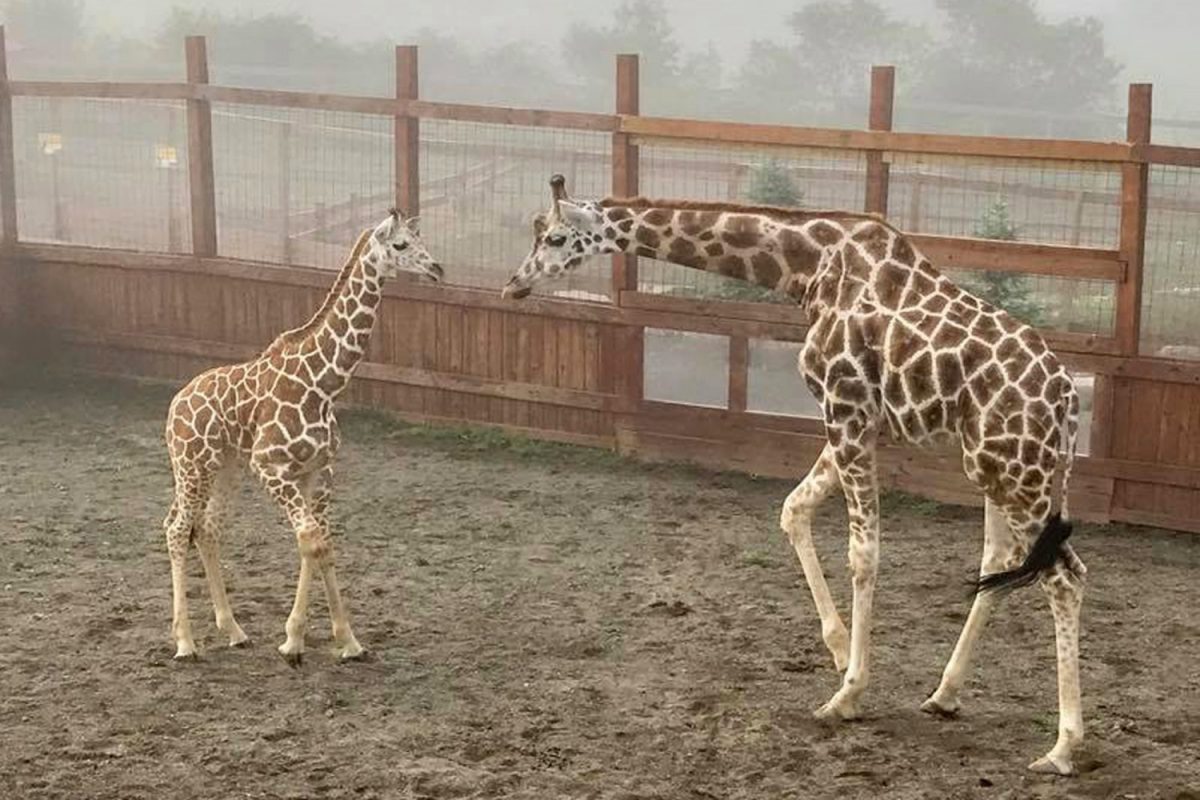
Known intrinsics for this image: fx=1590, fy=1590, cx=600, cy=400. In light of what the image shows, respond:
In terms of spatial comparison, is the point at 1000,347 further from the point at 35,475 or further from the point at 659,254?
the point at 35,475

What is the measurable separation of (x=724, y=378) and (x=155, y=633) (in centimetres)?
422

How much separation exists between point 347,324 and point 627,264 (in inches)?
136

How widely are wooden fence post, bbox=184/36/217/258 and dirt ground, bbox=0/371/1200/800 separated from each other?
2.22m

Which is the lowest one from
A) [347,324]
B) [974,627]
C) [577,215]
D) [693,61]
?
[974,627]

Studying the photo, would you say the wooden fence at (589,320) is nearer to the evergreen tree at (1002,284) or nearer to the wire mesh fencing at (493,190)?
the wire mesh fencing at (493,190)

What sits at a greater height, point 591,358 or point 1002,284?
point 1002,284

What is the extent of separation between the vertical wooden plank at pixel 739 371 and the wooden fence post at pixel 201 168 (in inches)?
164

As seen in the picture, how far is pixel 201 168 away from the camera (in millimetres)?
11547

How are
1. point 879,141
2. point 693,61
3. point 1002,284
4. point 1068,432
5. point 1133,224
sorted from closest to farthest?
point 1068,432 < point 1133,224 < point 879,141 < point 1002,284 < point 693,61

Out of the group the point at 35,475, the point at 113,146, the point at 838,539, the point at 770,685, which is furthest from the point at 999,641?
the point at 113,146

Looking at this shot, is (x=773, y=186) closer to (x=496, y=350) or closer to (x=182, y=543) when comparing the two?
(x=496, y=350)

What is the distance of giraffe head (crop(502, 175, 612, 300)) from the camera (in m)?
6.61

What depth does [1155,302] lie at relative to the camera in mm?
8656

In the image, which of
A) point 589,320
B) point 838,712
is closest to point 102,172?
point 589,320
